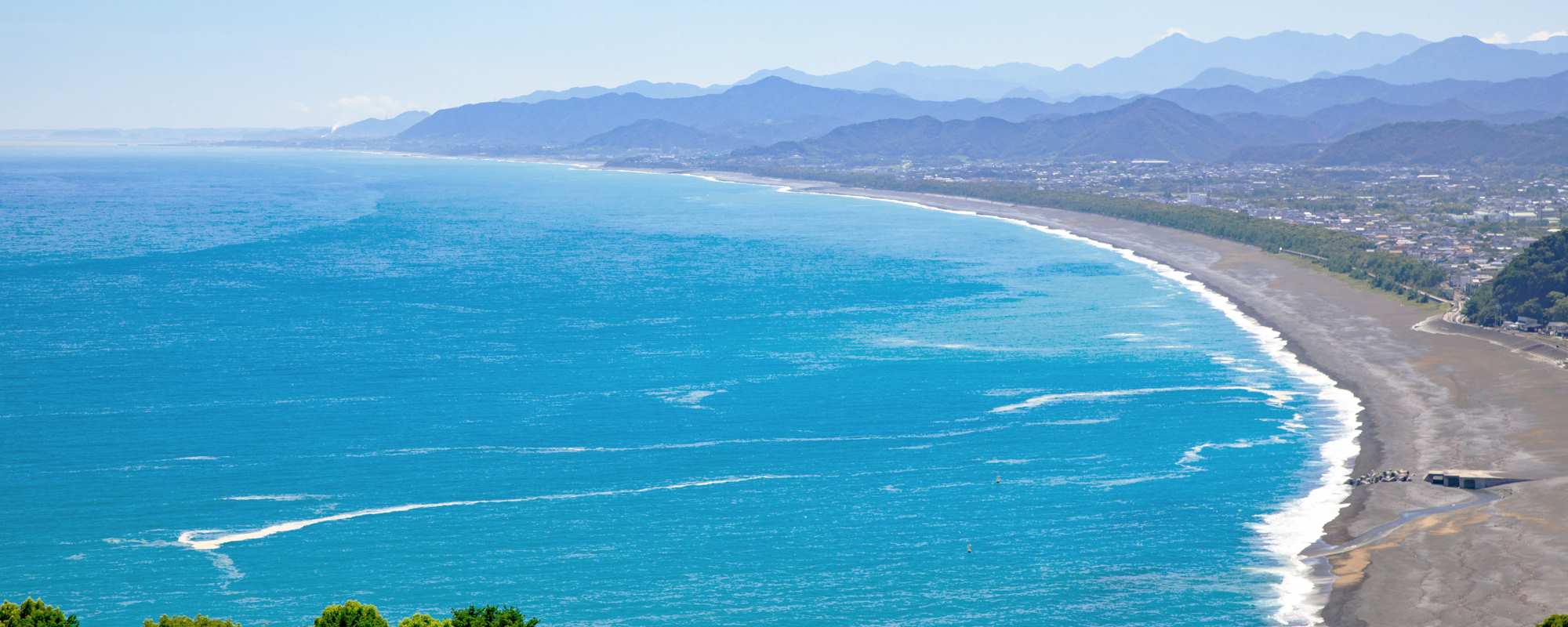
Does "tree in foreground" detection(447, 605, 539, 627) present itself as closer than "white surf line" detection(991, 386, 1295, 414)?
Yes

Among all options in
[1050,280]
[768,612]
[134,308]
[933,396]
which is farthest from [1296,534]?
[134,308]

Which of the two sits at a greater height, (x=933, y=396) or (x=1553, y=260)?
(x=1553, y=260)

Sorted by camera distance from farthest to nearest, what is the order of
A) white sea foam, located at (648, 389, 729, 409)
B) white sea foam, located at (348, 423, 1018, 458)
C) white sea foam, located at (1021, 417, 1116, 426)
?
white sea foam, located at (648, 389, 729, 409)
white sea foam, located at (1021, 417, 1116, 426)
white sea foam, located at (348, 423, 1018, 458)

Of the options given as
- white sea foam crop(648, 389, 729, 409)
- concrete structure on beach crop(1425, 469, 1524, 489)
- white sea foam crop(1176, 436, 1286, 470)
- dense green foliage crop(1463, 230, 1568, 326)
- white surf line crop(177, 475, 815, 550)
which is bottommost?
white surf line crop(177, 475, 815, 550)

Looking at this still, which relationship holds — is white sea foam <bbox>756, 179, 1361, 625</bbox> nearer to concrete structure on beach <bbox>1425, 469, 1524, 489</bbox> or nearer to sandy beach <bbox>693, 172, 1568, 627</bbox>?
sandy beach <bbox>693, 172, 1568, 627</bbox>

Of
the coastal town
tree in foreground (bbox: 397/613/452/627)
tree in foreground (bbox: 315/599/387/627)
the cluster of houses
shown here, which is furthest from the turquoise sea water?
the coastal town

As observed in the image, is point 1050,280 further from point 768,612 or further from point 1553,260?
point 768,612

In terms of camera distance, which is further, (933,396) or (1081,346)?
(1081,346)
